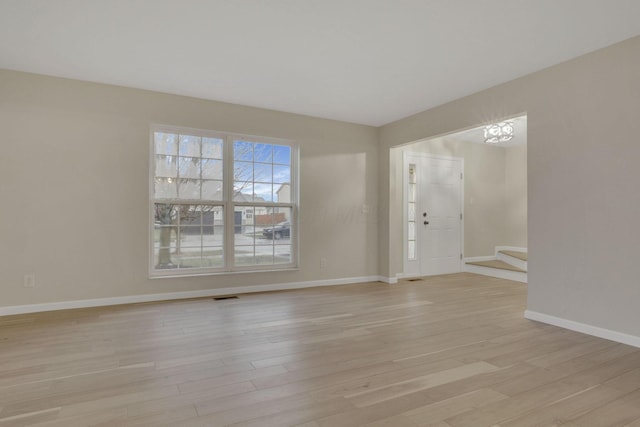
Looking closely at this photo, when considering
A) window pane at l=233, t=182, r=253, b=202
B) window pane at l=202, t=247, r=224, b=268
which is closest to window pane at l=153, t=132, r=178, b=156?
window pane at l=233, t=182, r=253, b=202

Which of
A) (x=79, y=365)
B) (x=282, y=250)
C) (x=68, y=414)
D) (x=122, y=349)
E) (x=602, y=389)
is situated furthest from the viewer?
(x=282, y=250)

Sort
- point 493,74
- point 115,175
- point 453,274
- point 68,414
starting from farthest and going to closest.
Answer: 1. point 453,274
2. point 115,175
3. point 493,74
4. point 68,414

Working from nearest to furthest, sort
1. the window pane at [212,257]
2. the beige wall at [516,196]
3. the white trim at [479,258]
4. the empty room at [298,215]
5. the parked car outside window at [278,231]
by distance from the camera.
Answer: the empty room at [298,215] < the window pane at [212,257] < the parked car outside window at [278,231] < the white trim at [479,258] < the beige wall at [516,196]

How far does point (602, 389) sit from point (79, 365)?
3423mm

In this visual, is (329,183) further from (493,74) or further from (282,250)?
(493,74)

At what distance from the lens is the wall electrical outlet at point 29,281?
358cm

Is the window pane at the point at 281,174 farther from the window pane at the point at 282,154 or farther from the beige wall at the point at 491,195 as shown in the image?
the beige wall at the point at 491,195

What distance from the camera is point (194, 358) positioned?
2.49 m

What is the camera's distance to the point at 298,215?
16.6 ft

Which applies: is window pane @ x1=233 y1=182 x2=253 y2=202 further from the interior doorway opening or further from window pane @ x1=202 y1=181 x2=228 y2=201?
the interior doorway opening

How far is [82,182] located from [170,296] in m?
1.66

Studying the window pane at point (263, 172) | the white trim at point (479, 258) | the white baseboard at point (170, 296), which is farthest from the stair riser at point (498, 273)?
the window pane at point (263, 172)

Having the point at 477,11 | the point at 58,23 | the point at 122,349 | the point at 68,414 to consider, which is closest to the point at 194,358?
the point at 122,349

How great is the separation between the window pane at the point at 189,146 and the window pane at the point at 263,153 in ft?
2.55
